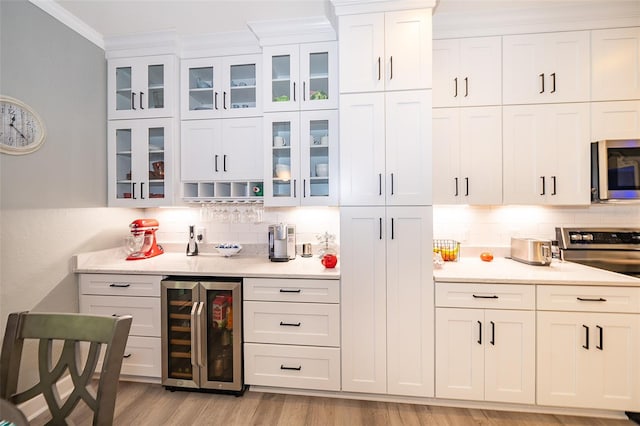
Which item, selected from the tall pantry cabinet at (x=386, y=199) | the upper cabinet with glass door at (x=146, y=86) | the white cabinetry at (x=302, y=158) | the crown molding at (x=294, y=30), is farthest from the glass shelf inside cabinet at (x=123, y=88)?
the tall pantry cabinet at (x=386, y=199)

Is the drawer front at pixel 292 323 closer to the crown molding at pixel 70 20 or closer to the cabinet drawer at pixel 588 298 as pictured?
the cabinet drawer at pixel 588 298

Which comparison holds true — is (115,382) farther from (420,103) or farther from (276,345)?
(420,103)

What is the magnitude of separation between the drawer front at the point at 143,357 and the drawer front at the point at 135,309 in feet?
0.18

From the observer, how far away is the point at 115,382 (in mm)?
991

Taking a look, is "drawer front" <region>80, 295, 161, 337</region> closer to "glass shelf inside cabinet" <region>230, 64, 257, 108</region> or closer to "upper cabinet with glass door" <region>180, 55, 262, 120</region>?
"upper cabinet with glass door" <region>180, 55, 262, 120</region>

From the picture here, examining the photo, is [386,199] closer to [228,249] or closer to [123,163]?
[228,249]

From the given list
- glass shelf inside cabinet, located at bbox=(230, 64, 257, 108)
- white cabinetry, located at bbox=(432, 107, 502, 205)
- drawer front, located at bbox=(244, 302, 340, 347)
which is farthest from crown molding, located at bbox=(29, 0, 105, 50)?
white cabinetry, located at bbox=(432, 107, 502, 205)

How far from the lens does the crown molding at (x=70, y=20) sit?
6.61 feet

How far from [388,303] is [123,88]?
302 centimetres

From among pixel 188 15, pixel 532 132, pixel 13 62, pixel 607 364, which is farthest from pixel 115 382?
pixel 532 132

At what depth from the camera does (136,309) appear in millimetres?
2203

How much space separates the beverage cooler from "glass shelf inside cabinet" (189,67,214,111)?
160cm

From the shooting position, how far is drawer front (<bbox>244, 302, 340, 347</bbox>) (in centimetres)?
203

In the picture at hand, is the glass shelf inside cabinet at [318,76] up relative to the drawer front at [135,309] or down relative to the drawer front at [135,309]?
up
